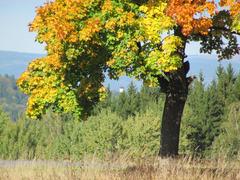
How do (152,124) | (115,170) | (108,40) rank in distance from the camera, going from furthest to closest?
(152,124)
(108,40)
(115,170)

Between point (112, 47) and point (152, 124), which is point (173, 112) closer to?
point (112, 47)

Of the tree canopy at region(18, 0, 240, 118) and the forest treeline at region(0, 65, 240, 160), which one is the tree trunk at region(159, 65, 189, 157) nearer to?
the tree canopy at region(18, 0, 240, 118)

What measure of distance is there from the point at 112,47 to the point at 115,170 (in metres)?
7.11

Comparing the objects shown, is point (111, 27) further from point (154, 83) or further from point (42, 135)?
point (42, 135)

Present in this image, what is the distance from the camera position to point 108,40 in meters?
19.9

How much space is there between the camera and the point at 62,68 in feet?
73.7

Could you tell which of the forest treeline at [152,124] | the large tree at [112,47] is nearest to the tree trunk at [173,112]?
the large tree at [112,47]

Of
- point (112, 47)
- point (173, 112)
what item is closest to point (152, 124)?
point (173, 112)

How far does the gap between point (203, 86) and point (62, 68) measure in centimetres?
9501

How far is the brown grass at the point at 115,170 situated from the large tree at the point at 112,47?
6.00 m

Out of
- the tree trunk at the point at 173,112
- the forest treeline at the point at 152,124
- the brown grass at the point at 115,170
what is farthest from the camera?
the forest treeline at the point at 152,124

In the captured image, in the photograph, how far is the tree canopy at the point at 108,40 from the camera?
19.8m

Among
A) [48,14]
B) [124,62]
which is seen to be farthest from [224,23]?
[48,14]

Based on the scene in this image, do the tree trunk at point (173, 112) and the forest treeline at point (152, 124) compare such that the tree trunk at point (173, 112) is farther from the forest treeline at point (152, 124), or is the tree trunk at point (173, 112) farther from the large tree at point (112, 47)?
the forest treeline at point (152, 124)
